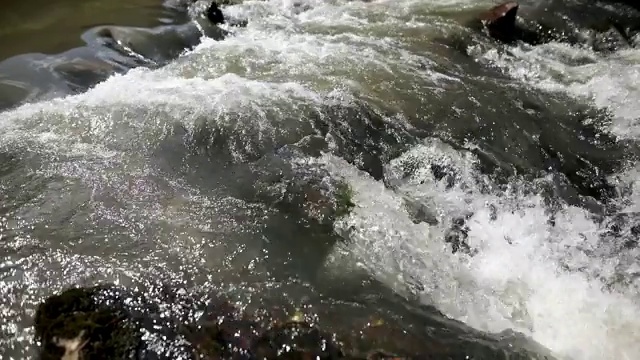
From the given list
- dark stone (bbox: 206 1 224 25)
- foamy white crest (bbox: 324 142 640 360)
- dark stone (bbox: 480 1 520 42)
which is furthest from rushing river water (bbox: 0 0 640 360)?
dark stone (bbox: 206 1 224 25)

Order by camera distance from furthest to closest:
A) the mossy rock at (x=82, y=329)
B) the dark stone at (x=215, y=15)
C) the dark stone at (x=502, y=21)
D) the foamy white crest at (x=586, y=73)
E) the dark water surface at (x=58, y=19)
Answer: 1. the dark stone at (x=215, y=15)
2. the dark stone at (x=502, y=21)
3. the dark water surface at (x=58, y=19)
4. the foamy white crest at (x=586, y=73)
5. the mossy rock at (x=82, y=329)

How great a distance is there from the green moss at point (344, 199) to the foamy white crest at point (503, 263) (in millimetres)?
50

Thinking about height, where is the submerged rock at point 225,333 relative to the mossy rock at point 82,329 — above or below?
below

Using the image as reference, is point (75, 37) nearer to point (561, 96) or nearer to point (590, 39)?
point (561, 96)

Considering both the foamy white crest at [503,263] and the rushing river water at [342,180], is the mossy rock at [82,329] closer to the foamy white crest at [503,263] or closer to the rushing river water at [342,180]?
the rushing river water at [342,180]

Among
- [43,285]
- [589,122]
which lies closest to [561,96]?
[589,122]

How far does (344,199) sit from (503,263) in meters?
1.27

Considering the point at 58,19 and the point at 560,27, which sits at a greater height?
the point at 560,27

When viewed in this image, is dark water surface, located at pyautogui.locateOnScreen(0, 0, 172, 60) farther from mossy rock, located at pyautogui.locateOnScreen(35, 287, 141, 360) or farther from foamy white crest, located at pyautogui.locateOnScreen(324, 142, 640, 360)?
mossy rock, located at pyautogui.locateOnScreen(35, 287, 141, 360)

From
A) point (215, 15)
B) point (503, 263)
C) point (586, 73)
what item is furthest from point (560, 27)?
point (503, 263)

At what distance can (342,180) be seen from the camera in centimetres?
419

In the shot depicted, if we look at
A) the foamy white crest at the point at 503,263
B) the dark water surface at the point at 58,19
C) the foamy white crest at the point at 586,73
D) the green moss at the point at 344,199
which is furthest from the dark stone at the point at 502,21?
the dark water surface at the point at 58,19

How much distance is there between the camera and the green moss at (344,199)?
152 inches

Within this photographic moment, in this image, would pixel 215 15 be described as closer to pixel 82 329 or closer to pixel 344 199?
pixel 344 199
